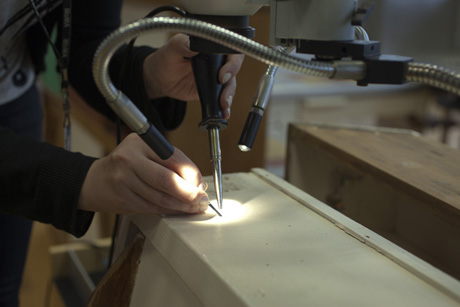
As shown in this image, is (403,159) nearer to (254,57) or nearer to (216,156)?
(216,156)

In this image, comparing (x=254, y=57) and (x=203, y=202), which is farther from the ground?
(x=254, y=57)

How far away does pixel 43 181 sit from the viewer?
0.62 m

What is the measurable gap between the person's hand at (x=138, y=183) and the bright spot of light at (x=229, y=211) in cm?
3

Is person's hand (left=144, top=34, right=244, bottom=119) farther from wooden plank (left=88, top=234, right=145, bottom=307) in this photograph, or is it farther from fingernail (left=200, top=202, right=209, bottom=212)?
wooden plank (left=88, top=234, right=145, bottom=307)

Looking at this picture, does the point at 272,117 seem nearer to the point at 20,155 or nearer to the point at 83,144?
the point at 83,144

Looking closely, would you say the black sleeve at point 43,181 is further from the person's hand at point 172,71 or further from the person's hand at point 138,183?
the person's hand at point 172,71

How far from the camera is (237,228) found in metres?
0.62

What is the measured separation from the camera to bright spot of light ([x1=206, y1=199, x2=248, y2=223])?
25.7 inches

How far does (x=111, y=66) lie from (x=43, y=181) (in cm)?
35

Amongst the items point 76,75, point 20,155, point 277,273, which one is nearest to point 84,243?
point 76,75

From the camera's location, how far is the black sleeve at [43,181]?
617mm

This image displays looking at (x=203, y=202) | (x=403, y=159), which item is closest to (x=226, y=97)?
(x=203, y=202)

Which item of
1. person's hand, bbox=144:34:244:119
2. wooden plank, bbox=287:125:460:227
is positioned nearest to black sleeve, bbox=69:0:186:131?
person's hand, bbox=144:34:244:119

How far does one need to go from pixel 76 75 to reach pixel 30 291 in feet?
3.92
